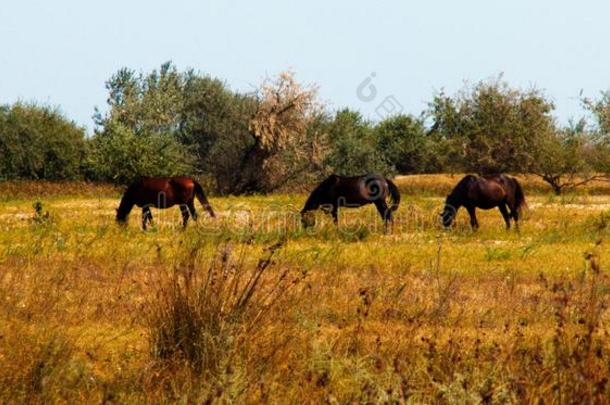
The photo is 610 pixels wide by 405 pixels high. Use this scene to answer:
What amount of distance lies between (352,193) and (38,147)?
146ft

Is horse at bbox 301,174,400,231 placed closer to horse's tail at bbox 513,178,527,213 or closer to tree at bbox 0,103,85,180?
horse's tail at bbox 513,178,527,213

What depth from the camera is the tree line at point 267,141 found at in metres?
50.8

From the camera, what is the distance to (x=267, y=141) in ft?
165

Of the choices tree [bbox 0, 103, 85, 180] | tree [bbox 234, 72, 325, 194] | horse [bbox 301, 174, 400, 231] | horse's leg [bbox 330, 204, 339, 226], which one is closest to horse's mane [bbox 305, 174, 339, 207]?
horse [bbox 301, 174, 400, 231]

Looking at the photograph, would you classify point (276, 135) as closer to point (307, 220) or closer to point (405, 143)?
point (307, 220)

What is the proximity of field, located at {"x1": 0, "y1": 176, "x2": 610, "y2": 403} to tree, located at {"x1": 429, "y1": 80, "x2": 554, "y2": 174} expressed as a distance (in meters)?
34.8

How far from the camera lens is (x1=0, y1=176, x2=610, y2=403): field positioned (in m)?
6.63

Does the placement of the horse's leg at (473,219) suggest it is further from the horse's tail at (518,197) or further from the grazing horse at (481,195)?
the horse's tail at (518,197)

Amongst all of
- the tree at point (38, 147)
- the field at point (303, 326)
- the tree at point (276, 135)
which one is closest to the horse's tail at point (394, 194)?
the field at point (303, 326)

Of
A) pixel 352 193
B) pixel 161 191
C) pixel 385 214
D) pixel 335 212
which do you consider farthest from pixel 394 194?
pixel 161 191

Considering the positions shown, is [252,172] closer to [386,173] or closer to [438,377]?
[386,173]

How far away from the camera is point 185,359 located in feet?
25.9

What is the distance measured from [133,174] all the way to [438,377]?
4431cm

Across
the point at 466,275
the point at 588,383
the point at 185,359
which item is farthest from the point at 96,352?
the point at 466,275
